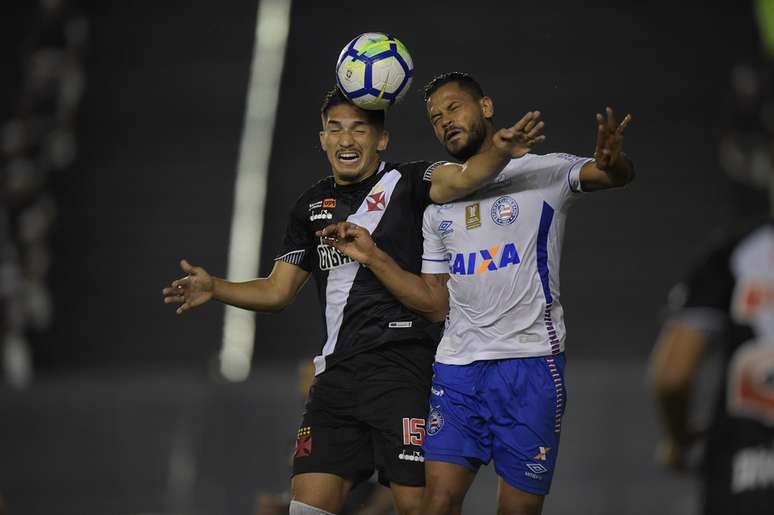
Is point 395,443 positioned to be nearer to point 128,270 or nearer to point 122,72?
point 128,270

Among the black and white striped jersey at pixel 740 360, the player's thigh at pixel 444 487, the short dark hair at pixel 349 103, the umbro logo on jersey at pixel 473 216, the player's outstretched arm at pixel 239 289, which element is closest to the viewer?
the black and white striped jersey at pixel 740 360

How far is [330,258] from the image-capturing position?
19.8 feet

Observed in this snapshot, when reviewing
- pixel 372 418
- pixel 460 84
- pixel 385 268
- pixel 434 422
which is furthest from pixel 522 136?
pixel 372 418

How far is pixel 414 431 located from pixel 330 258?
916mm

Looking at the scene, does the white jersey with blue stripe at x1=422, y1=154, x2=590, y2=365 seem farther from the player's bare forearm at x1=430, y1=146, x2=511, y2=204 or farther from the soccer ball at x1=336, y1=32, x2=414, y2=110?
the soccer ball at x1=336, y1=32, x2=414, y2=110

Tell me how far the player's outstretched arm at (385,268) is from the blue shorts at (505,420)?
0.35 m

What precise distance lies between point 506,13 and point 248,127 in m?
3.27

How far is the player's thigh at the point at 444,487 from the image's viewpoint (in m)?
5.45

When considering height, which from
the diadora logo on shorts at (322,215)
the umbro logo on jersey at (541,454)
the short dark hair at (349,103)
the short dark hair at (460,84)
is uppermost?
the short dark hair at (460,84)

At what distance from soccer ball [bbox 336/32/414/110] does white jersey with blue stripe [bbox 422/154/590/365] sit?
620 millimetres

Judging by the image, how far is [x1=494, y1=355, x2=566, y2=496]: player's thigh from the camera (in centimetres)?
554

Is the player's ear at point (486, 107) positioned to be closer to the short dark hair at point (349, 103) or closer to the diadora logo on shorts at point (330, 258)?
the short dark hair at point (349, 103)

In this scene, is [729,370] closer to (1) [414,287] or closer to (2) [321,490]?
(1) [414,287]

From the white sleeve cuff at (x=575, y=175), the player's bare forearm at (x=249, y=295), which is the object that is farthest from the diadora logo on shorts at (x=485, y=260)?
the player's bare forearm at (x=249, y=295)
